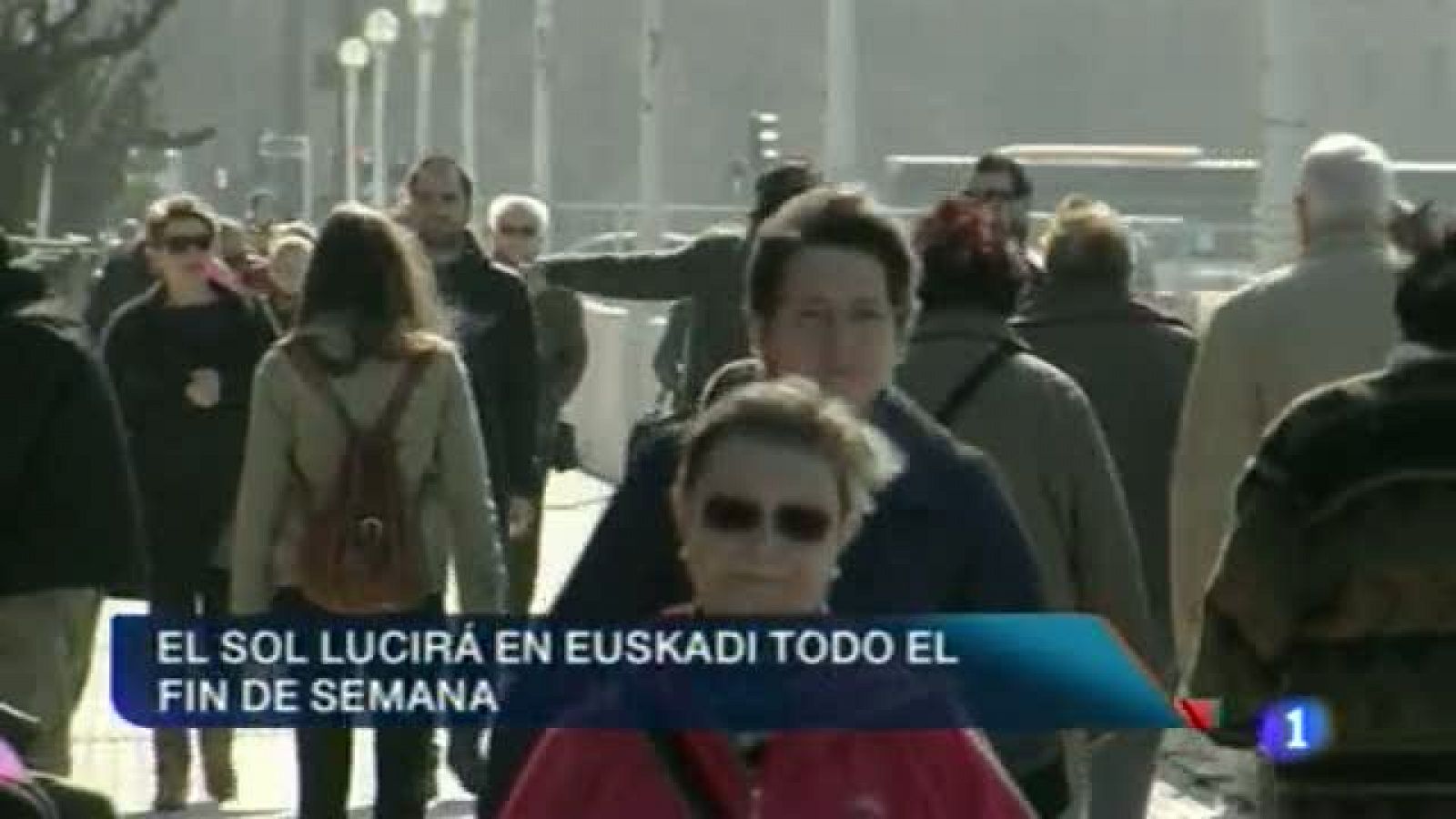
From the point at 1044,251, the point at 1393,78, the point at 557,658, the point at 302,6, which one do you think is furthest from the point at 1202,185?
the point at 557,658

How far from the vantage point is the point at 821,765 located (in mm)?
4895

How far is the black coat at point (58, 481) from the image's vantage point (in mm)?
9062

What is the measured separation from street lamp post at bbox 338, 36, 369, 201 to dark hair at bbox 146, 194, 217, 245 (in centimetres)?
4726

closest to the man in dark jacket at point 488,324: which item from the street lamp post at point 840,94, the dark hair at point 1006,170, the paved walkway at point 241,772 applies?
the paved walkway at point 241,772

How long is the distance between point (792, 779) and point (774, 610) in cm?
28

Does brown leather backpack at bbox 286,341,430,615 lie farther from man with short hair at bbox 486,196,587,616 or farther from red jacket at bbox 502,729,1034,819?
red jacket at bbox 502,729,1034,819

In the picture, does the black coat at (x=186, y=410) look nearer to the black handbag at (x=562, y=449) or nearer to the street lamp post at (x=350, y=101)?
the black handbag at (x=562, y=449)

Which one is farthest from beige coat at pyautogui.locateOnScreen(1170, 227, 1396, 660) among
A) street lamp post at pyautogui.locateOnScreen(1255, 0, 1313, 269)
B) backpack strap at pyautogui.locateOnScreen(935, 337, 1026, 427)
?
street lamp post at pyautogui.locateOnScreen(1255, 0, 1313, 269)

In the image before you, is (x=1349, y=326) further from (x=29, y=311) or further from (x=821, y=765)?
(x=821, y=765)

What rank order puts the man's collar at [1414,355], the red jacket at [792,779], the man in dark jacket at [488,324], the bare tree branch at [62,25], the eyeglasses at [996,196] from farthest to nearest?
the bare tree branch at [62,25], the man in dark jacket at [488,324], the eyeglasses at [996,196], the man's collar at [1414,355], the red jacket at [792,779]

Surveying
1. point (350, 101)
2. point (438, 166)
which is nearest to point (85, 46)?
point (438, 166)

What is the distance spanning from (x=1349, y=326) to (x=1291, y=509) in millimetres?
2931

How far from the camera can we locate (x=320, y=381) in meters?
10.5

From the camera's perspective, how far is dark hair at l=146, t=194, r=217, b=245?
44.7 feet
